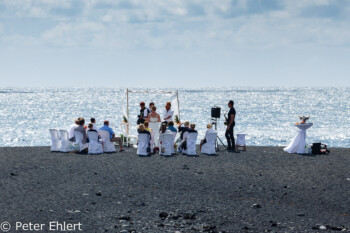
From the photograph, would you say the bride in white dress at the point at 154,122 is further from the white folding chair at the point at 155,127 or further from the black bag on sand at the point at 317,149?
the black bag on sand at the point at 317,149

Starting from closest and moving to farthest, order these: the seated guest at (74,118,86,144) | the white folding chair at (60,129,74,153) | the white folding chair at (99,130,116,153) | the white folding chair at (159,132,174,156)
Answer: the white folding chair at (159,132,174,156)
the seated guest at (74,118,86,144)
the white folding chair at (99,130,116,153)
the white folding chair at (60,129,74,153)

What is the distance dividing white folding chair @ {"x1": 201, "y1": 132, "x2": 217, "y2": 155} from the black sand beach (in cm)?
89

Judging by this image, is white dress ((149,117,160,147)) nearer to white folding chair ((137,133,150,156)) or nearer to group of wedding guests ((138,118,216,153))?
group of wedding guests ((138,118,216,153))

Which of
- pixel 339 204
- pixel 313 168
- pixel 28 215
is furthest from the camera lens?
pixel 313 168

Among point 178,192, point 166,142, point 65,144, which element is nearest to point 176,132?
point 166,142

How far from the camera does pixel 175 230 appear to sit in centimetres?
832

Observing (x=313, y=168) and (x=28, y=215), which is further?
(x=313, y=168)

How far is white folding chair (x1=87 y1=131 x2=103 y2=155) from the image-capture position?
1761 centimetres

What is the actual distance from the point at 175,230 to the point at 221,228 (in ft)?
2.81

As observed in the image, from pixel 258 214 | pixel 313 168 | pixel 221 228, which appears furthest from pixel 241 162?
pixel 221 228

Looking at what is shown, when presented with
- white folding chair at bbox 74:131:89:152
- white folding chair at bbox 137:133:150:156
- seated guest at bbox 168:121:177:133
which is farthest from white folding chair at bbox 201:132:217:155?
white folding chair at bbox 74:131:89:152

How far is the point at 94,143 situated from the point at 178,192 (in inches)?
290

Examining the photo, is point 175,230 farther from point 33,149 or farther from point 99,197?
point 33,149

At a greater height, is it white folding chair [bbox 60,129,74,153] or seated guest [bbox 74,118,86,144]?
seated guest [bbox 74,118,86,144]
